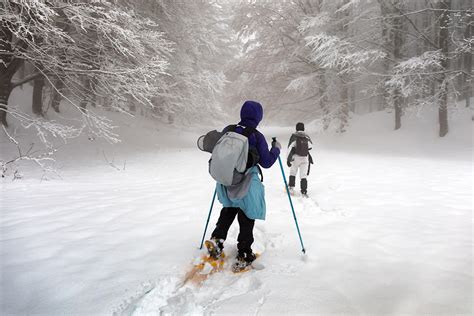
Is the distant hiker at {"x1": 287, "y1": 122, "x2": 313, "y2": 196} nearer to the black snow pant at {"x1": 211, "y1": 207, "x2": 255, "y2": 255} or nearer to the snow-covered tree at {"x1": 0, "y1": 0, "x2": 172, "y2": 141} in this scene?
the black snow pant at {"x1": 211, "y1": 207, "x2": 255, "y2": 255}

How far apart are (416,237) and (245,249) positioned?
101 inches

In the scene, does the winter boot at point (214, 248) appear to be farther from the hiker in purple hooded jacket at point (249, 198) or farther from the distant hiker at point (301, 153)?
the distant hiker at point (301, 153)

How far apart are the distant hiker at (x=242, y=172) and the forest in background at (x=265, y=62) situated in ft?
16.1

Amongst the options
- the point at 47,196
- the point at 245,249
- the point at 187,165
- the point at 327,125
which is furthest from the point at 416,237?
the point at 327,125

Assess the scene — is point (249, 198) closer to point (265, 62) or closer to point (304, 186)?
point (304, 186)

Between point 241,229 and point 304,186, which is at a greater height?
point 241,229

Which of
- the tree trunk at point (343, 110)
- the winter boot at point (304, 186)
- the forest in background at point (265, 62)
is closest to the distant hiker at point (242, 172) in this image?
the winter boot at point (304, 186)

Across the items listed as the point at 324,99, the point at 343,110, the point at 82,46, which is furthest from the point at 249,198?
the point at 324,99

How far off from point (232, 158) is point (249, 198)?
52cm

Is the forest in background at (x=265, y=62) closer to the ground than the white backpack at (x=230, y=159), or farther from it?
farther from it

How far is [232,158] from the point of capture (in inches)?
103

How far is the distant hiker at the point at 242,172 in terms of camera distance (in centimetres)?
266

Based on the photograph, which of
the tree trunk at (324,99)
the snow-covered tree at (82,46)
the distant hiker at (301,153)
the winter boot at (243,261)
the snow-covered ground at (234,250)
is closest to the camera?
the snow-covered ground at (234,250)

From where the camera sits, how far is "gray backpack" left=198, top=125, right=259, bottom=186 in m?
2.63
